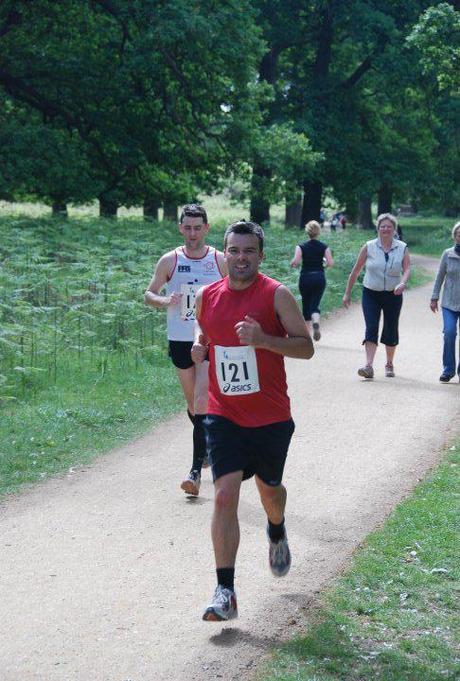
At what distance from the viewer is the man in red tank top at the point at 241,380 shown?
5.48 m

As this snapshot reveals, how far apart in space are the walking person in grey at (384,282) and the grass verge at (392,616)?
20.0 feet

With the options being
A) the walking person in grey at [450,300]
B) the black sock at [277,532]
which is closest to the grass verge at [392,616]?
the black sock at [277,532]

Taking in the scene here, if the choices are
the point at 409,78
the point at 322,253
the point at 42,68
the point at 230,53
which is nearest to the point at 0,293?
the point at 322,253

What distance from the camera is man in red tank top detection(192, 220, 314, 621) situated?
18.0 ft

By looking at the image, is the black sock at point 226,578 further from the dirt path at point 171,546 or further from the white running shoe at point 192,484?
the white running shoe at point 192,484

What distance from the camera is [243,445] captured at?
18.5 ft

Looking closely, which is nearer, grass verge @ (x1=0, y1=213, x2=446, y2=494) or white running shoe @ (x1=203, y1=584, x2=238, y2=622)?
white running shoe @ (x1=203, y1=584, x2=238, y2=622)

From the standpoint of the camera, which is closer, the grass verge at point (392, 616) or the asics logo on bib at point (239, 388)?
the grass verge at point (392, 616)

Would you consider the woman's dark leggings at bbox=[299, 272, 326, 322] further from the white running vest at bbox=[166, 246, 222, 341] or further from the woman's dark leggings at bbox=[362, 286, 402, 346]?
the white running vest at bbox=[166, 246, 222, 341]

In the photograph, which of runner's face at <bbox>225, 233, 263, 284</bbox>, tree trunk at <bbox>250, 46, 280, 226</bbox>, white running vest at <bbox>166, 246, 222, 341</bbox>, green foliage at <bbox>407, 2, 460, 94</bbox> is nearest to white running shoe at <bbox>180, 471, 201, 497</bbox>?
white running vest at <bbox>166, 246, 222, 341</bbox>

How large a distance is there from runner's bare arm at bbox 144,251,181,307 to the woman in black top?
821cm

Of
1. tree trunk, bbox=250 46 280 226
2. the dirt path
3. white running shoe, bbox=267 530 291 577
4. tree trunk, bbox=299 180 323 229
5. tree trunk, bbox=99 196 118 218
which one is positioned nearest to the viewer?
the dirt path

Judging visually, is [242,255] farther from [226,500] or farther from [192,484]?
[192,484]

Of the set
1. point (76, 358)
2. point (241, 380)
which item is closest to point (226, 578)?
point (241, 380)
